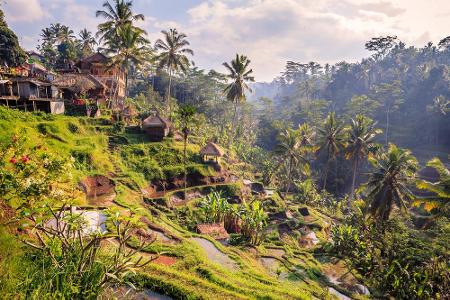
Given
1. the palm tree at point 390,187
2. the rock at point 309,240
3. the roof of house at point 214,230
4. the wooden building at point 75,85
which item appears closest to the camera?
the roof of house at point 214,230

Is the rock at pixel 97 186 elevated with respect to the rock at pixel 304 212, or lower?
elevated

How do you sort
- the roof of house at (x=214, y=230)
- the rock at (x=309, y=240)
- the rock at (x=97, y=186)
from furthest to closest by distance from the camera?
the rock at (x=309, y=240) → the rock at (x=97, y=186) → the roof of house at (x=214, y=230)

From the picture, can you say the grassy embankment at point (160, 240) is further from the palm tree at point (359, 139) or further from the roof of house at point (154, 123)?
the palm tree at point (359, 139)

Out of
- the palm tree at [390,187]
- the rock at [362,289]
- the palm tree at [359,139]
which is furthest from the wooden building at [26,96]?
the palm tree at [359,139]

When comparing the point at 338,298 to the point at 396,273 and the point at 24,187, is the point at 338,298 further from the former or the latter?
the point at 24,187

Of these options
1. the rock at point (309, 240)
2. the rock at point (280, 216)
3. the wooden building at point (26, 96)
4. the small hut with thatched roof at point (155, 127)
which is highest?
the wooden building at point (26, 96)

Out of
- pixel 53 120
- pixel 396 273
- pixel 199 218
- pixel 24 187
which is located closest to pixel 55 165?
pixel 24 187
